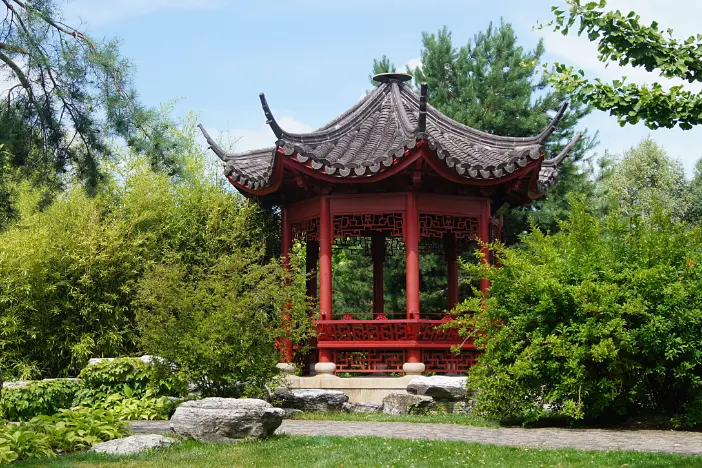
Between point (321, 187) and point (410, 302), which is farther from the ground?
point (321, 187)

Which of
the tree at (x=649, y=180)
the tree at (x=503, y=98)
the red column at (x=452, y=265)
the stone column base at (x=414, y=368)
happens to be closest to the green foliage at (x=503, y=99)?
the tree at (x=503, y=98)

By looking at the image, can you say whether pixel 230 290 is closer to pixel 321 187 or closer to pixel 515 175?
pixel 321 187

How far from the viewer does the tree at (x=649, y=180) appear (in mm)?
28938

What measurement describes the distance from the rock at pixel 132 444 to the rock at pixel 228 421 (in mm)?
228

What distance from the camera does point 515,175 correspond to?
11477mm

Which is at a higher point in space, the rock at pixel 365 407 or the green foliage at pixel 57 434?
the green foliage at pixel 57 434

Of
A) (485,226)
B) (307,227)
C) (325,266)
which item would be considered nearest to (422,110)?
(485,226)

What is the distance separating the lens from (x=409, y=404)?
10.0 meters

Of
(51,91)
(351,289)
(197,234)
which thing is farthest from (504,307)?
(351,289)

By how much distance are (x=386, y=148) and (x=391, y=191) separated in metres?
0.65

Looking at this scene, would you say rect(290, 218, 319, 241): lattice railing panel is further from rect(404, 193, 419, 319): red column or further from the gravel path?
the gravel path

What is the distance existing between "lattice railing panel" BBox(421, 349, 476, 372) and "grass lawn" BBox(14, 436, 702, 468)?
13.7 ft

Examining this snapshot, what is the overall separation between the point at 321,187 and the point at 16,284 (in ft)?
14.3

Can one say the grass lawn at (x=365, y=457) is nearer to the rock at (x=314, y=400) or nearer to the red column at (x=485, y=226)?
Result: the rock at (x=314, y=400)
